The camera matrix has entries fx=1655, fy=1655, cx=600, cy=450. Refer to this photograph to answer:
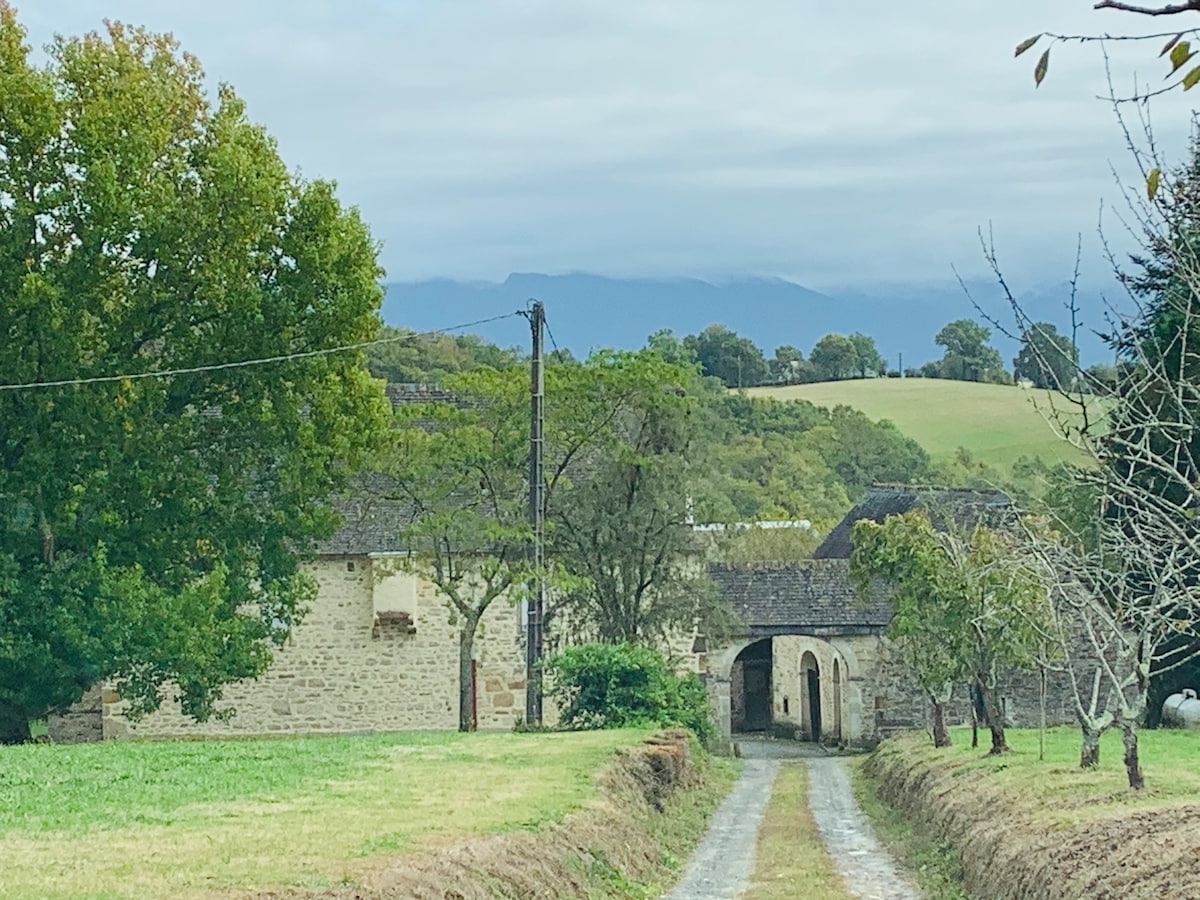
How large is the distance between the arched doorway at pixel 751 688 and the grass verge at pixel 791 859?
31.2 metres

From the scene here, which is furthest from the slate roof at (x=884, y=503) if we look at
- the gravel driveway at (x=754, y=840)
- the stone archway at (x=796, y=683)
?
the gravel driveway at (x=754, y=840)

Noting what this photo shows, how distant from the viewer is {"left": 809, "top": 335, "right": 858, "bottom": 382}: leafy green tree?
130 metres

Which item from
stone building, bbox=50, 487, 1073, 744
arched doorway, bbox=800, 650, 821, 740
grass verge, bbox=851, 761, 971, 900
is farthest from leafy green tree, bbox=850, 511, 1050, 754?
arched doorway, bbox=800, 650, 821, 740

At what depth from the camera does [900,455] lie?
311ft

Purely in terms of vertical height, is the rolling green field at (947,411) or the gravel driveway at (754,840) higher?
the rolling green field at (947,411)

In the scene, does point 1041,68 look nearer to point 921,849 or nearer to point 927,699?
point 921,849

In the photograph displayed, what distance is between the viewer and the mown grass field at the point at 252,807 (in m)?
10.8

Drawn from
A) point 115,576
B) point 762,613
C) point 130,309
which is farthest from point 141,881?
point 762,613

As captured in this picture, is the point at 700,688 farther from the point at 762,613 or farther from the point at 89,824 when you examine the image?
the point at 89,824

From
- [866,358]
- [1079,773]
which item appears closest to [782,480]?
[866,358]

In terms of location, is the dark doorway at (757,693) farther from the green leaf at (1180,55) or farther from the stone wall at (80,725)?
the green leaf at (1180,55)

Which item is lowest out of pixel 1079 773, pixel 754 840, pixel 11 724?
pixel 754 840

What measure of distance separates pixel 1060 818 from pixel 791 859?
13.5 ft

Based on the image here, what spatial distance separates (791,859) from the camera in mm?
18766
